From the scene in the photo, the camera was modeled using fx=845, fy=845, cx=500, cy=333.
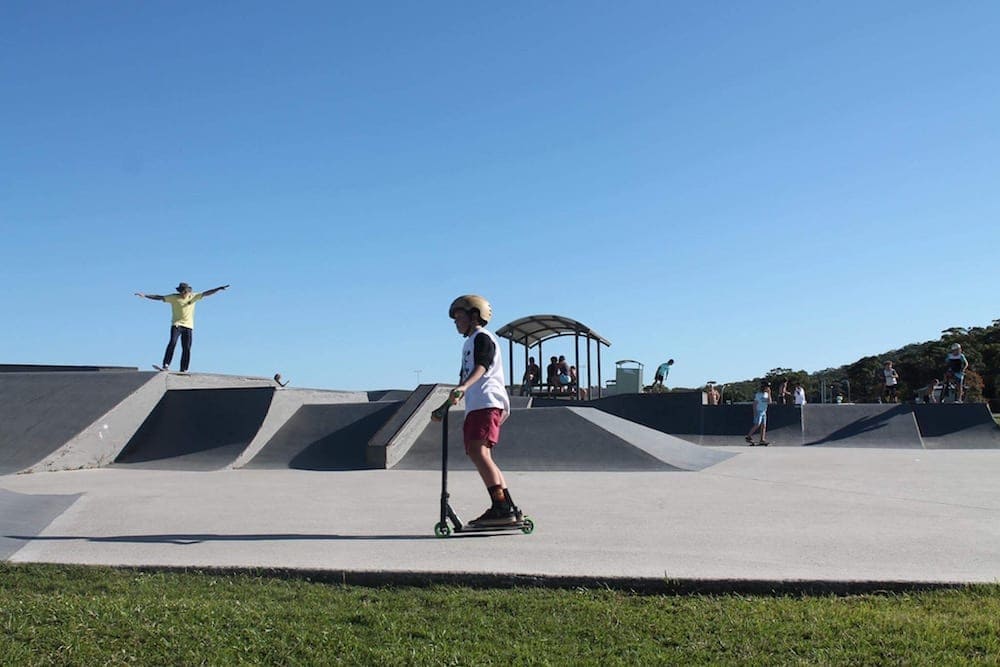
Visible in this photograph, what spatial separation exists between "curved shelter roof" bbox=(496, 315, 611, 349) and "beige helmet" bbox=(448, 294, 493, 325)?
18.3m

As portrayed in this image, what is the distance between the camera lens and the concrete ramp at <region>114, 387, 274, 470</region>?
1220 cm

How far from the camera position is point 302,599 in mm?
4090

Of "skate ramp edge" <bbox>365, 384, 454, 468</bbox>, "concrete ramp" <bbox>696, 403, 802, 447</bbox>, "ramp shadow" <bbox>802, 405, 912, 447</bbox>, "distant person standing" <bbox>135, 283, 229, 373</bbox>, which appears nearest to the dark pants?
"distant person standing" <bbox>135, 283, 229, 373</bbox>

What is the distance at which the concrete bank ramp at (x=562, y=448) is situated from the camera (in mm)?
11078

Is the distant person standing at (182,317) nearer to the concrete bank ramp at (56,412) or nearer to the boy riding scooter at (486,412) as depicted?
the concrete bank ramp at (56,412)

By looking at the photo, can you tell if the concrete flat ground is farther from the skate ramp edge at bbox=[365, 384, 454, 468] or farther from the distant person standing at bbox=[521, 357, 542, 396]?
the distant person standing at bbox=[521, 357, 542, 396]

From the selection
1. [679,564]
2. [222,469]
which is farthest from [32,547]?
[222,469]

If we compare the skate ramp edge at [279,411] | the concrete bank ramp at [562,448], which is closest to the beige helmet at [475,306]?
the concrete bank ramp at [562,448]

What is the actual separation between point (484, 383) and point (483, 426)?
0.30 metres

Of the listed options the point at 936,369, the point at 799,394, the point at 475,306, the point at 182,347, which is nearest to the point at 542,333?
the point at 799,394

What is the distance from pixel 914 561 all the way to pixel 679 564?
130 cm

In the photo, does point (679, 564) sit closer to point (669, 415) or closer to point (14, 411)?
point (14, 411)

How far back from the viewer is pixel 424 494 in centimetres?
845

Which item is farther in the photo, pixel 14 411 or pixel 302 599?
pixel 14 411
